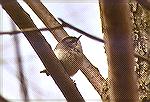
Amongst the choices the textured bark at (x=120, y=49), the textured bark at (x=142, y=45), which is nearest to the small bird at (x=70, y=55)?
the textured bark at (x=142, y=45)

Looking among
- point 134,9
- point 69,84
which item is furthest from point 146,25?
point 69,84

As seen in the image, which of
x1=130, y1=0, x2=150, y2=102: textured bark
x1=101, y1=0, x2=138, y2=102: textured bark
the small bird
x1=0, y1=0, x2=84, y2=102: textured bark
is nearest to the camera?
x1=101, y1=0, x2=138, y2=102: textured bark

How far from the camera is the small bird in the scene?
157cm

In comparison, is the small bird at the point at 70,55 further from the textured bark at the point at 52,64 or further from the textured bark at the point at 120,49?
the textured bark at the point at 120,49

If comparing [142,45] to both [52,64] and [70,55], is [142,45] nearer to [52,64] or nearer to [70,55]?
[52,64]

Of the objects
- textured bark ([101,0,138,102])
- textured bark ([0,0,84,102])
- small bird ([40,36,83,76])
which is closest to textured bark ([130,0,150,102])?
small bird ([40,36,83,76])

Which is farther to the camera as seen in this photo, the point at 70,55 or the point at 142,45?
the point at 70,55

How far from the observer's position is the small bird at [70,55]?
157 cm

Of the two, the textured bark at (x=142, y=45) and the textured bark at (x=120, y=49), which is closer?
the textured bark at (x=120, y=49)

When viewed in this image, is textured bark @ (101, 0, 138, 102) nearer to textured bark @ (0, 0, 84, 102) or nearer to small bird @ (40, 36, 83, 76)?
textured bark @ (0, 0, 84, 102)

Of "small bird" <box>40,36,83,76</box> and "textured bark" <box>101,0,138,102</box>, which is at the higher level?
Result: "small bird" <box>40,36,83,76</box>

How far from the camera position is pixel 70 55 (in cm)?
178

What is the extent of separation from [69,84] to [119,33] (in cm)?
29

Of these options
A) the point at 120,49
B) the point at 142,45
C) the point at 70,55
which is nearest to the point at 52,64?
the point at 120,49
